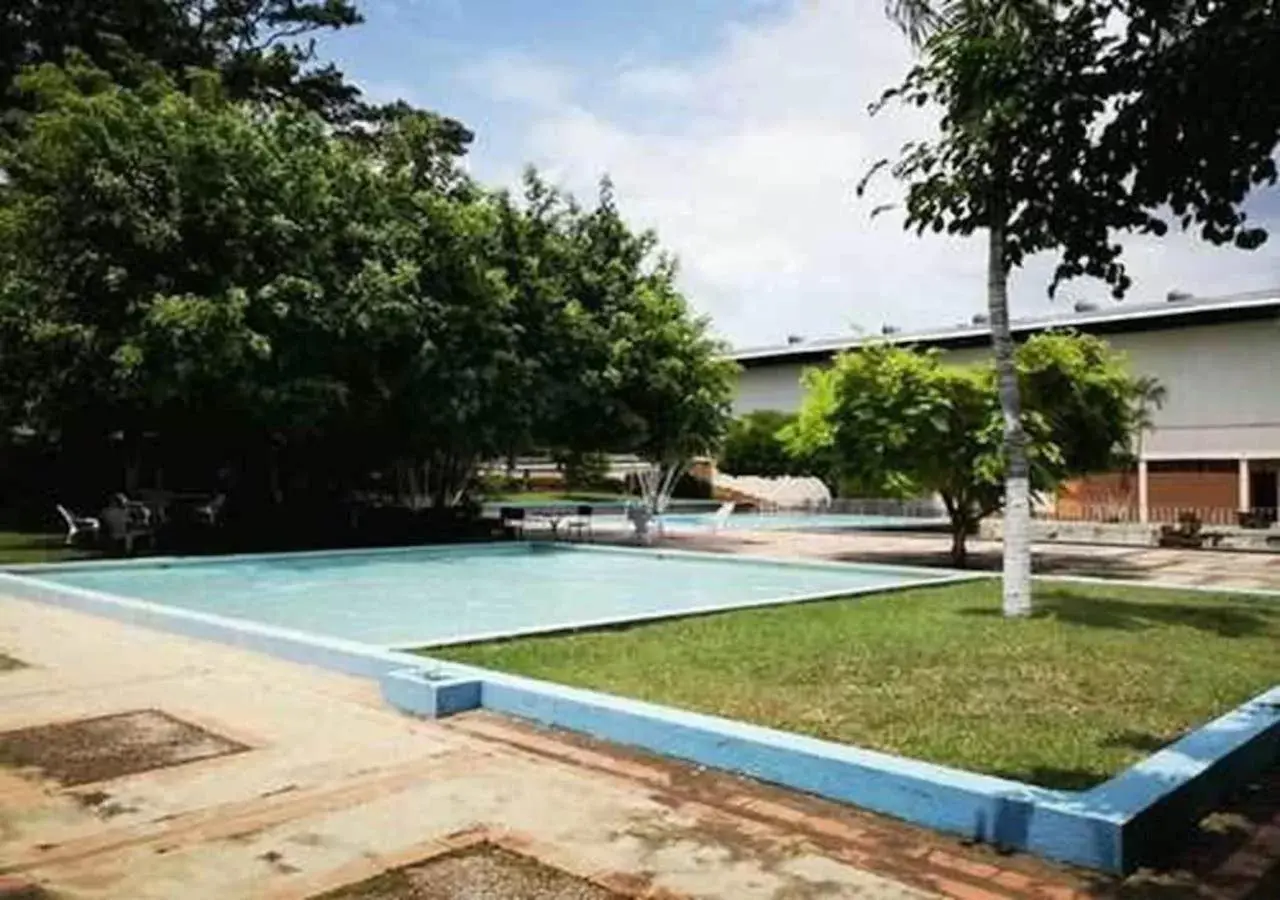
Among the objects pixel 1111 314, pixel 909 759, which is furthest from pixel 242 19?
pixel 909 759

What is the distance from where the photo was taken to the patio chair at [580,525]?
2852cm

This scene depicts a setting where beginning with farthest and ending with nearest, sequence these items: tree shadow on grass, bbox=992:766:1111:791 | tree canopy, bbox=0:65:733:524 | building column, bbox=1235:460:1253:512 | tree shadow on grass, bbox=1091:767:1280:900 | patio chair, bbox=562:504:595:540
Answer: building column, bbox=1235:460:1253:512 → patio chair, bbox=562:504:595:540 → tree canopy, bbox=0:65:733:524 → tree shadow on grass, bbox=992:766:1111:791 → tree shadow on grass, bbox=1091:767:1280:900

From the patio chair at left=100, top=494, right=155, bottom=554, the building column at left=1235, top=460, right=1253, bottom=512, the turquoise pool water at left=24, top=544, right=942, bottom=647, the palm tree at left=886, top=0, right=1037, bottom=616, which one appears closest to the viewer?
the palm tree at left=886, top=0, right=1037, bottom=616

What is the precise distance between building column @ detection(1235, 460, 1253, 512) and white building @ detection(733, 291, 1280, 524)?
0.03 metres

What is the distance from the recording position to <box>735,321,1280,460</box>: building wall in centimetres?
3550

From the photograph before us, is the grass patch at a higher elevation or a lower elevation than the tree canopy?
lower

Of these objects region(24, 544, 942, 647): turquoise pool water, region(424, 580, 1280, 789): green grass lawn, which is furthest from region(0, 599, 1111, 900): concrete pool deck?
region(24, 544, 942, 647): turquoise pool water

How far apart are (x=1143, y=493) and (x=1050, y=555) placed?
47.2 ft

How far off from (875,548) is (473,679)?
19297mm

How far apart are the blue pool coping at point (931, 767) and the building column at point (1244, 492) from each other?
3017 centimetres

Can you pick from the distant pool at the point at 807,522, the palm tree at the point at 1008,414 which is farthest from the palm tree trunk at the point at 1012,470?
the distant pool at the point at 807,522

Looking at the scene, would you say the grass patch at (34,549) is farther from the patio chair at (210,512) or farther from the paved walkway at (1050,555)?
the paved walkway at (1050,555)

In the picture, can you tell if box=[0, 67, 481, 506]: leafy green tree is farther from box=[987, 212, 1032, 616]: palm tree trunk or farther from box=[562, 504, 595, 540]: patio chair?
box=[987, 212, 1032, 616]: palm tree trunk

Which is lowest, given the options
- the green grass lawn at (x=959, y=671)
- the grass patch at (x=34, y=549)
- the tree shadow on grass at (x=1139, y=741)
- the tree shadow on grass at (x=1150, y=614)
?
the tree shadow on grass at (x=1139, y=741)
